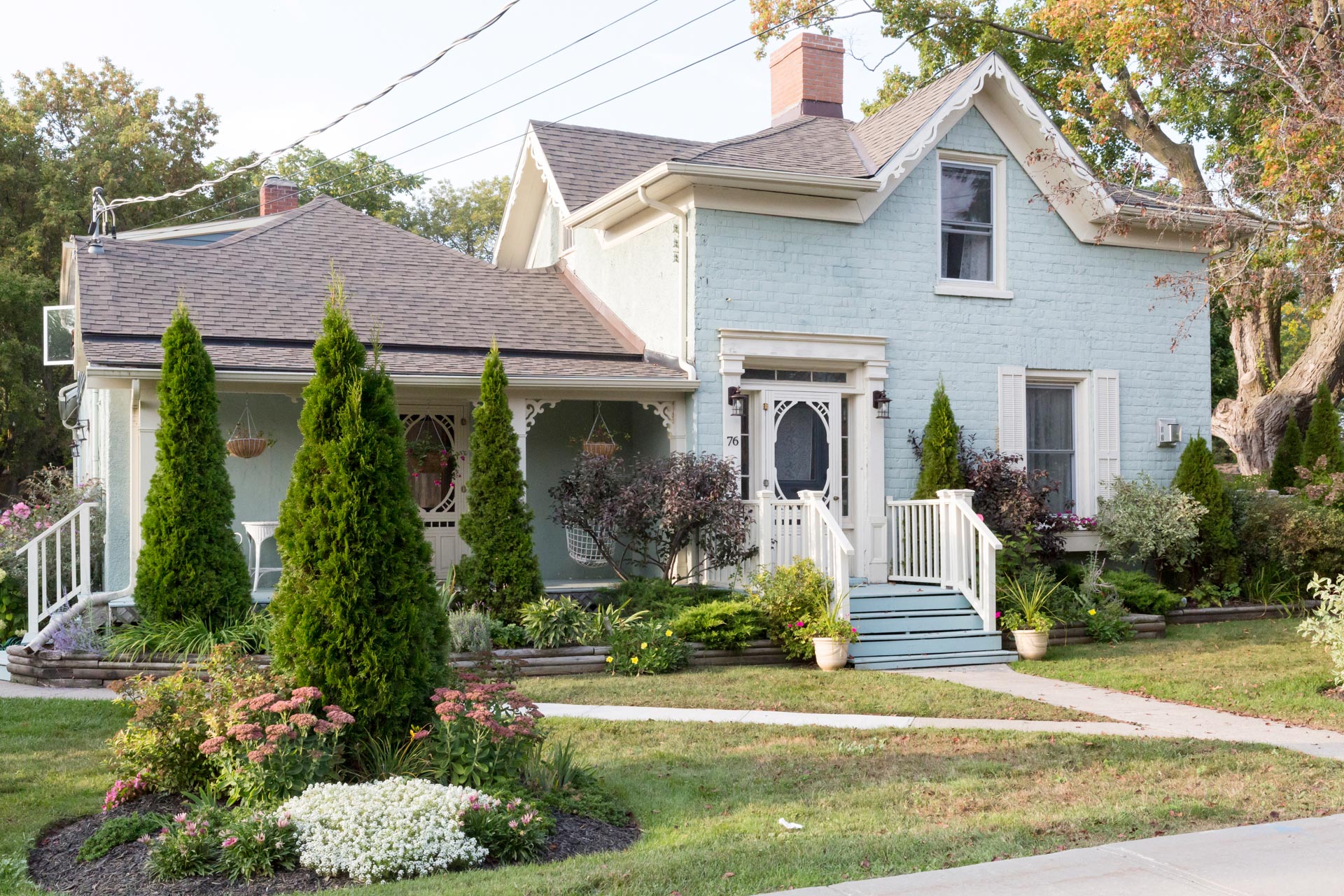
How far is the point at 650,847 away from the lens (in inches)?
214

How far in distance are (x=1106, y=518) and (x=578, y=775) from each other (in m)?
9.50

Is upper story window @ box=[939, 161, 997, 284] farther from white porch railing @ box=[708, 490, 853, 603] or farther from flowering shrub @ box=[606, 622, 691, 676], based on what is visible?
flowering shrub @ box=[606, 622, 691, 676]

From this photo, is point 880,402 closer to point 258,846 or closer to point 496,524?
point 496,524

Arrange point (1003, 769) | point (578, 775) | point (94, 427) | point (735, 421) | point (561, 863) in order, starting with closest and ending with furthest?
point (561, 863) → point (578, 775) → point (1003, 769) → point (735, 421) → point (94, 427)

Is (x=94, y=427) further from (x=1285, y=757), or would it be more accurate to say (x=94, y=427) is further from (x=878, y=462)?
(x=1285, y=757)

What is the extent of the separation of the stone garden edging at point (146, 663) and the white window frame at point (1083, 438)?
5.52m

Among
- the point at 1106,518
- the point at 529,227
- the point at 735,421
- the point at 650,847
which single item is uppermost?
the point at 529,227

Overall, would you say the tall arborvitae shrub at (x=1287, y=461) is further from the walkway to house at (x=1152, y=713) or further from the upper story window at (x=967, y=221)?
the walkway to house at (x=1152, y=713)

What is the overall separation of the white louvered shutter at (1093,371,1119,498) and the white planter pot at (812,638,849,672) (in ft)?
16.9

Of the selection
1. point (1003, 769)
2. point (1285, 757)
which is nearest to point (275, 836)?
point (1003, 769)

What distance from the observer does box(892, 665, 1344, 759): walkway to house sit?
305 inches

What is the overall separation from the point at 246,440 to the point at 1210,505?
11.0 meters

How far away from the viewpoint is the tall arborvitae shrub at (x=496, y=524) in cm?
1127

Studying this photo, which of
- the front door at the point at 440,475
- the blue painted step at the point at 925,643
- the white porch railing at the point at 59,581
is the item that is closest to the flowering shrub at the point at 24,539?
the white porch railing at the point at 59,581
